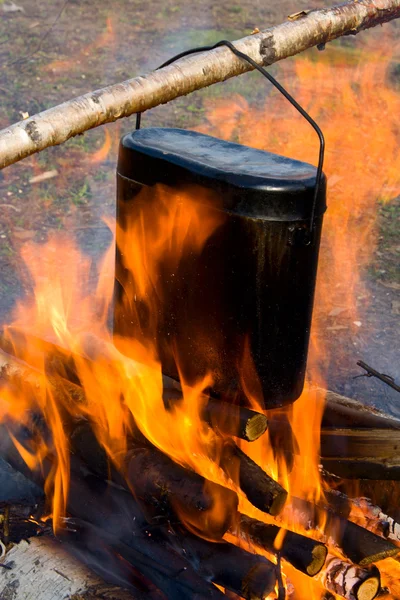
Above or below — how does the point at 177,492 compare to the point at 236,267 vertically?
below

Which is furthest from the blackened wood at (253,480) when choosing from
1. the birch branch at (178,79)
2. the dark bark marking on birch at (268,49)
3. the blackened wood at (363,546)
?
the dark bark marking on birch at (268,49)

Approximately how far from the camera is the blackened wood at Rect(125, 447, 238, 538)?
8.50 ft

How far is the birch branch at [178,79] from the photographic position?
8.43 feet

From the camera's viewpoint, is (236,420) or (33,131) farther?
(236,420)

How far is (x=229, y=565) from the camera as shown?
2557 mm

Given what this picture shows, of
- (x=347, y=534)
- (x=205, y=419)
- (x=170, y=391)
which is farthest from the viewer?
(x=170, y=391)

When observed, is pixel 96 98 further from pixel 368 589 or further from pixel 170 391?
pixel 368 589

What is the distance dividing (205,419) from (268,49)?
1.63 metres

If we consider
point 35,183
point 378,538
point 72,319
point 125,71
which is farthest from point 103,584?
point 125,71

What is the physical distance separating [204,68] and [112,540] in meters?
1.92

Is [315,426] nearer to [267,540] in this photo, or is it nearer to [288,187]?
[267,540]

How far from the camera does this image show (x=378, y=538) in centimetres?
269

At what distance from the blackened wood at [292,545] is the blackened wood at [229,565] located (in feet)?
0.22

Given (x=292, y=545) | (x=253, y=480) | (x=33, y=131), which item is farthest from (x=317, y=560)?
(x=33, y=131)
